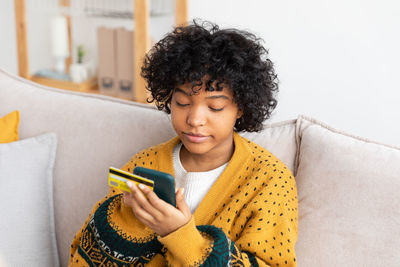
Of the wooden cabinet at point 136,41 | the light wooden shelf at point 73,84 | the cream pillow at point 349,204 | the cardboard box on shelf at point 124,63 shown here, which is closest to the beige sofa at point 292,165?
the cream pillow at point 349,204

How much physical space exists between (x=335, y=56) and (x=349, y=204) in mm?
1170

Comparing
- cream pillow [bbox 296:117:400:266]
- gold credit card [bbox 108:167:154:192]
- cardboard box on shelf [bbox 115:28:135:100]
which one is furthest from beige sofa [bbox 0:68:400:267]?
cardboard box on shelf [bbox 115:28:135:100]

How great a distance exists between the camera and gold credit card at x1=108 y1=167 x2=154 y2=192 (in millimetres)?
799

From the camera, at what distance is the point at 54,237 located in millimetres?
1320

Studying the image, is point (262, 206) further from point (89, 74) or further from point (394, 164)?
point (89, 74)

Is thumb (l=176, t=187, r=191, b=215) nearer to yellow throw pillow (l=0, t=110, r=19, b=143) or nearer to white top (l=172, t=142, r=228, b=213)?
white top (l=172, t=142, r=228, b=213)

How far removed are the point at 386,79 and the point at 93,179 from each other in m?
1.32

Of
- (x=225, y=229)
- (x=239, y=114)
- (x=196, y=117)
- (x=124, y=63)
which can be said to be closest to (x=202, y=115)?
(x=196, y=117)

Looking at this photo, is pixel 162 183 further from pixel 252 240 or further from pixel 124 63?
pixel 124 63

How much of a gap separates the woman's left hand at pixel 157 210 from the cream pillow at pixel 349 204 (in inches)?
13.7

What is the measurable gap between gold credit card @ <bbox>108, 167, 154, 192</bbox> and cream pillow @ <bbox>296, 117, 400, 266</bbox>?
431mm

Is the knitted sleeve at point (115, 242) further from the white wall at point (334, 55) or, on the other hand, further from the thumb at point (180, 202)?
the white wall at point (334, 55)

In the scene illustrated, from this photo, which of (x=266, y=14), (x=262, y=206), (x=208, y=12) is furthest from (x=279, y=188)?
(x=208, y=12)

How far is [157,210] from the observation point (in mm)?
811
